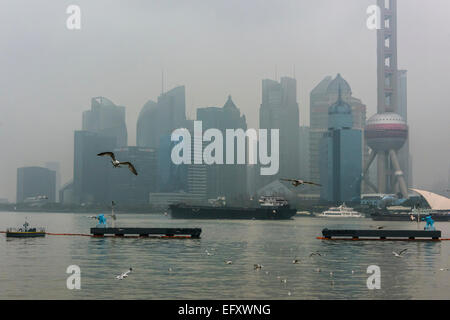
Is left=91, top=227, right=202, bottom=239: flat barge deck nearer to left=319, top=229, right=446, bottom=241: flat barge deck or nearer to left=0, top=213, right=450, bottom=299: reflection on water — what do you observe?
left=0, top=213, right=450, bottom=299: reflection on water

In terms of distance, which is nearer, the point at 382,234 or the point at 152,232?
the point at 382,234

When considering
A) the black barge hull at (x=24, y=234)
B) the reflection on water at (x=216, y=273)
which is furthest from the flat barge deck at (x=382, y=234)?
the black barge hull at (x=24, y=234)

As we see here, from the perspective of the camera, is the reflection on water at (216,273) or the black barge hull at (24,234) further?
the black barge hull at (24,234)

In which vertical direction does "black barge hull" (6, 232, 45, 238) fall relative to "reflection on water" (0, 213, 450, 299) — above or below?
below

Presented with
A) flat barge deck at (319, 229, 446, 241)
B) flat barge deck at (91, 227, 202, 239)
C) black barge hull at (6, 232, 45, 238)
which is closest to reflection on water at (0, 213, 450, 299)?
flat barge deck at (319, 229, 446, 241)

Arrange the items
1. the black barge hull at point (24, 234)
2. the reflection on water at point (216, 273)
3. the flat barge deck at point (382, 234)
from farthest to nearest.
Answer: the black barge hull at point (24, 234) → the flat barge deck at point (382, 234) → the reflection on water at point (216, 273)

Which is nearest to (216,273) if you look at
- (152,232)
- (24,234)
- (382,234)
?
(152,232)

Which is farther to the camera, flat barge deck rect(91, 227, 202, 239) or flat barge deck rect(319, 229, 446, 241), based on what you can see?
flat barge deck rect(91, 227, 202, 239)

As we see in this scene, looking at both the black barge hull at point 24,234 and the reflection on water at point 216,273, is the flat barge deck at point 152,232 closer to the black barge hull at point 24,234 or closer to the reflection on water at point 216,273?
the black barge hull at point 24,234

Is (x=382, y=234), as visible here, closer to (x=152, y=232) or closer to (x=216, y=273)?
(x=152, y=232)

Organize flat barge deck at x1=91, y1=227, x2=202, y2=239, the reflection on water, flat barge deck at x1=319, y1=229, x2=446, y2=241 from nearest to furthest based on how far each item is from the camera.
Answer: the reflection on water
flat barge deck at x1=319, y1=229, x2=446, y2=241
flat barge deck at x1=91, y1=227, x2=202, y2=239
